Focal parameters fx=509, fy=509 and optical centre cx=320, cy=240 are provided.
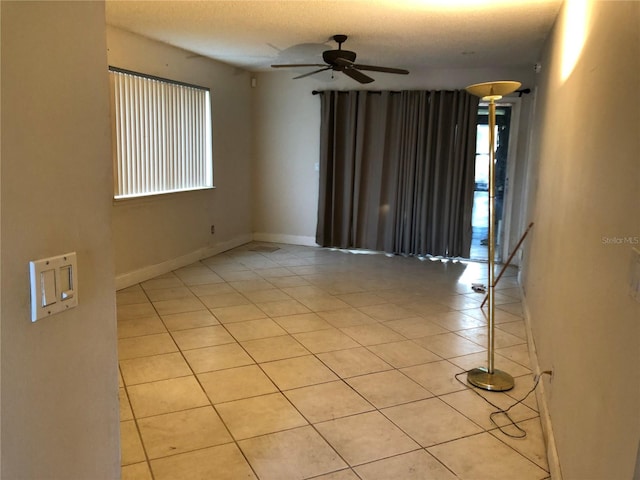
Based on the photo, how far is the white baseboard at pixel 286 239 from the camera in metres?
7.06

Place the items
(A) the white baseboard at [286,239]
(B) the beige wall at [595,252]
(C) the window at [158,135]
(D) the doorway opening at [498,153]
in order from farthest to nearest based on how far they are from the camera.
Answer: (A) the white baseboard at [286,239] → (D) the doorway opening at [498,153] → (C) the window at [158,135] → (B) the beige wall at [595,252]

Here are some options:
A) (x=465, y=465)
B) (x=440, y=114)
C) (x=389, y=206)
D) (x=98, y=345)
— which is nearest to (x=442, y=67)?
(x=440, y=114)

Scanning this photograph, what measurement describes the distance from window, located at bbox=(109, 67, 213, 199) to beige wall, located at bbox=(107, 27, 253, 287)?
0.10 m

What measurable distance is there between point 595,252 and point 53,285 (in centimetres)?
163

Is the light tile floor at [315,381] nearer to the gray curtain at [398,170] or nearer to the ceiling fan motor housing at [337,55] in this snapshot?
the gray curtain at [398,170]

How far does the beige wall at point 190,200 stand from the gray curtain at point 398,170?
1.11 meters

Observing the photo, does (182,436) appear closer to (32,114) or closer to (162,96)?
(32,114)

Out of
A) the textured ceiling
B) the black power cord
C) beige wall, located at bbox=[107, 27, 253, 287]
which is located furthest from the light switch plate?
beige wall, located at bbox=[107, 27, 253, 287]

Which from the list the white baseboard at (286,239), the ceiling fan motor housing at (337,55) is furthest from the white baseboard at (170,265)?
the ceiling fan motor housing at (337,55)

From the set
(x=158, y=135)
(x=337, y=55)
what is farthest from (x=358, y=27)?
(x=158, y=135)

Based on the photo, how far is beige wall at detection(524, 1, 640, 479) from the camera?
1.32m

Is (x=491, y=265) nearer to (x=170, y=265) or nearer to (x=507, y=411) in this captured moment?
(x=507, y=411)

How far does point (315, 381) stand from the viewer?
2951mm

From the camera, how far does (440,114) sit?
6.03 meters
